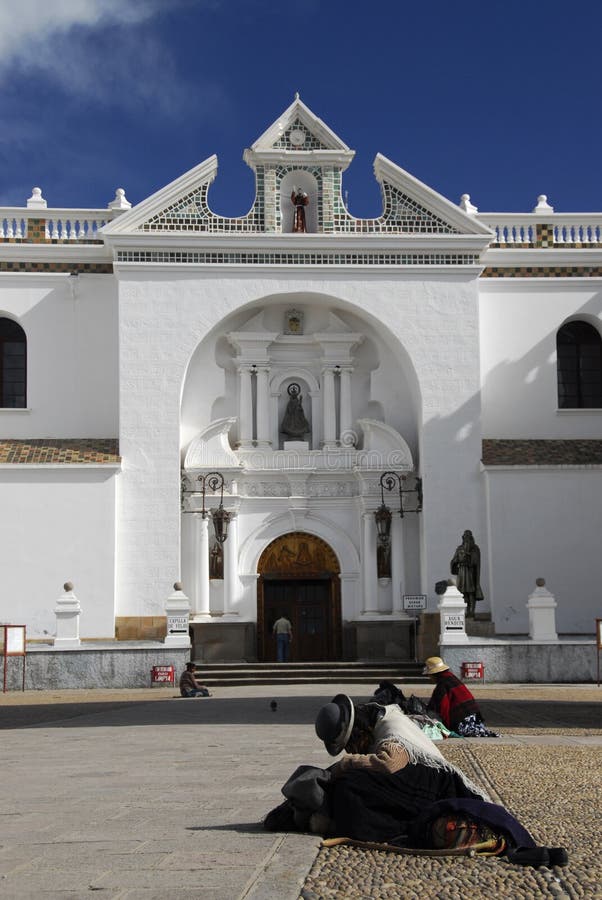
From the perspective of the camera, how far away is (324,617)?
88.4 ft

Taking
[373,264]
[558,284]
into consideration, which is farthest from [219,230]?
[558,284]

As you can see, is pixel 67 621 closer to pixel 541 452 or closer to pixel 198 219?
pixel 198 219

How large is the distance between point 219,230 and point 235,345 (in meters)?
2.52

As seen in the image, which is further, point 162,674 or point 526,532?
point 526,532

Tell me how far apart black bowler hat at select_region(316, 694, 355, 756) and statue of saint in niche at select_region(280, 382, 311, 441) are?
69.0 feet

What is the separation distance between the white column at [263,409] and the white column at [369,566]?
2733 millimetres

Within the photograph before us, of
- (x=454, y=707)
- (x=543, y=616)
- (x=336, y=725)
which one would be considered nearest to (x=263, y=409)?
(x=543, y=616)

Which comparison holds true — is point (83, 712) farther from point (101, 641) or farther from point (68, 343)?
point (68, 343)

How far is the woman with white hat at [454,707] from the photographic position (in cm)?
1234

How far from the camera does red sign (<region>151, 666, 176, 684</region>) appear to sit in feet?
72.3

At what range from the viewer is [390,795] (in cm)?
620

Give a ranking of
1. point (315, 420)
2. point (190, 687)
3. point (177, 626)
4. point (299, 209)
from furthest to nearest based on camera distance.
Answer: point (315, 420) → point (299, 209) → point (177, 626) → point (190, 687)

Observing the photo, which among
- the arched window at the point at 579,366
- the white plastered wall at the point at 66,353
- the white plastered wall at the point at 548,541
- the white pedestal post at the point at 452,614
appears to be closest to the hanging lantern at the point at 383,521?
the white plastered wall at the point at 548,541

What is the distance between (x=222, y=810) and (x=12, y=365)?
21002 mm
